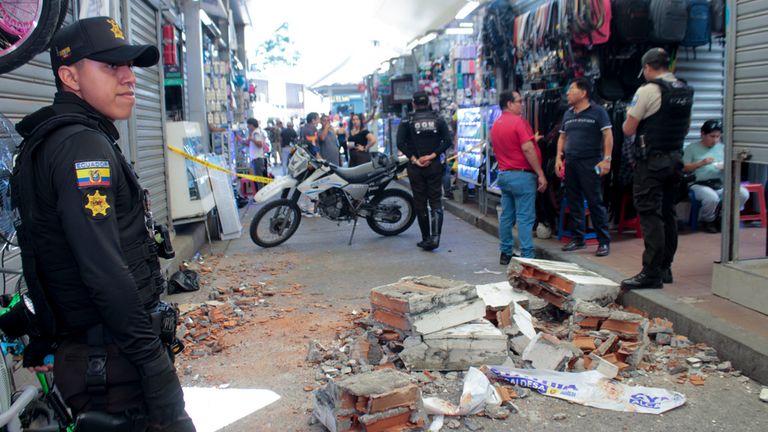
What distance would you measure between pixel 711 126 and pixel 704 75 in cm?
103

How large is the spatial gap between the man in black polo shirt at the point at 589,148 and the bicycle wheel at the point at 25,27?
5.50m

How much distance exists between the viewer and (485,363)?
4.44 metres

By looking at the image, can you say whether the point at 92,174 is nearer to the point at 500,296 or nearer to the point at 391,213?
the point at 500,296

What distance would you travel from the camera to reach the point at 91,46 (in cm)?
213

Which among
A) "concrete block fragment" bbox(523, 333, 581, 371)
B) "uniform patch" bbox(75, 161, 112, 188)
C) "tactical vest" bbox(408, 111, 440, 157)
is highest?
"tactical vest" bbox(408, 111, 440, 157)

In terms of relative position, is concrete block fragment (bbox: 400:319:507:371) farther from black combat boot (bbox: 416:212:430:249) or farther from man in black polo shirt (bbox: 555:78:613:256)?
black combat boot (bbox: 416:212:430:249)

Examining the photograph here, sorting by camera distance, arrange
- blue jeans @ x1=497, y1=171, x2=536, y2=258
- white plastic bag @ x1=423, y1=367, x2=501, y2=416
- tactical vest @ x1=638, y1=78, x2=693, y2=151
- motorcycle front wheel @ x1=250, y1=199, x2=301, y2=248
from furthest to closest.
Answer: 1. motorcycle front wheel @ x1=250, y1=199, x2=301, y2=248
2. blue jeans @ x1=497, y1=171, x2=536, y2=258
3. tactical vest @ x1=638, y1=78, x2=693, y2=151
4. white plastic bag @ x1=423, y1=367, x2=501, y2=416

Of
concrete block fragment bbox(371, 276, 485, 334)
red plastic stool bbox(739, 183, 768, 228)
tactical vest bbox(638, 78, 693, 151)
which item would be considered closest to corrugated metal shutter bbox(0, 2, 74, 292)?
concrete block fragment bbox(371, 276, 485, 334)

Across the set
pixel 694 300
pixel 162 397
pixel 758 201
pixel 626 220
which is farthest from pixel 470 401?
pixel 758 201

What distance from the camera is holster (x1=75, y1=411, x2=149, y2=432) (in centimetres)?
209

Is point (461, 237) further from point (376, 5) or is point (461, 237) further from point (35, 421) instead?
point (376, 5)

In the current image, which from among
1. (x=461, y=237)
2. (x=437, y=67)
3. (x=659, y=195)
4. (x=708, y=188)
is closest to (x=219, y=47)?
(x=437, y=67)

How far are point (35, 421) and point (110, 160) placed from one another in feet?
4.09

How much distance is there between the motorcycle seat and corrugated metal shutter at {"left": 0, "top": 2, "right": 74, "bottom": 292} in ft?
16.7
